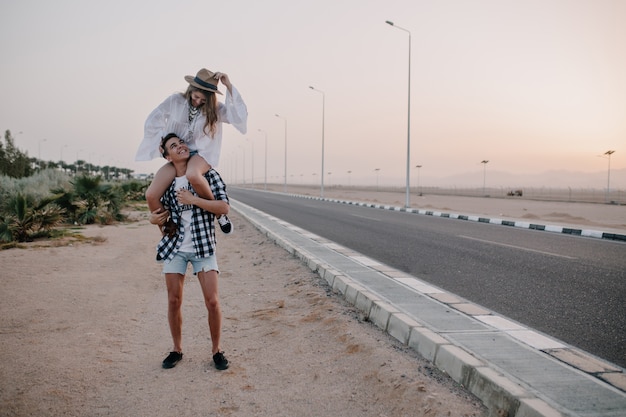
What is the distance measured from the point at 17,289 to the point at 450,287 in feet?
18.0

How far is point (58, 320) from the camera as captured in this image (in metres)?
4.59

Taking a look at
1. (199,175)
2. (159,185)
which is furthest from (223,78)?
(159,185)

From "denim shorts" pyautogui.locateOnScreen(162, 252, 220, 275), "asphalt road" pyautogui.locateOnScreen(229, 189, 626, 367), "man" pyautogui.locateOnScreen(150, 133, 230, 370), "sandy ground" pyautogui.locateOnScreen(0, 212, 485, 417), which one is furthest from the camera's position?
"asphalt road" pyautogui.locateOnScreen(229, 189, 626, 367)

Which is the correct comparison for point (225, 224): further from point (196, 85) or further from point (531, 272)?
point (531, 272)

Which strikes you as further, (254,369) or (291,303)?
(291,303)

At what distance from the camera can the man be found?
323 centimetres

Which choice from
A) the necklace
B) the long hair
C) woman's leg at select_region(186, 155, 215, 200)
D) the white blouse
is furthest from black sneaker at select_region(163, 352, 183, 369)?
the necklace

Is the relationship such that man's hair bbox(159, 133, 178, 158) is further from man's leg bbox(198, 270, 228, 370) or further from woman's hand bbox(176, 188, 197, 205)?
man's leg bbox(198, 270, 228, 370)

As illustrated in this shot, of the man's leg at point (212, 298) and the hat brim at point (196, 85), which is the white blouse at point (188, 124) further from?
the man's leg at point (212, 298)

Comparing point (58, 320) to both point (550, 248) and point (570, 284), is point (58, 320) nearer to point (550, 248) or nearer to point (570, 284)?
point (570, 284)

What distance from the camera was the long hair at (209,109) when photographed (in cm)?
325

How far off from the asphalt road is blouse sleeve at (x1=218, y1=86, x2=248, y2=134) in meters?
3.12

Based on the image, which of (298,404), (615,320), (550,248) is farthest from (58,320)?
(550,248)

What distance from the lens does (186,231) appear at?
3307 millimetres
